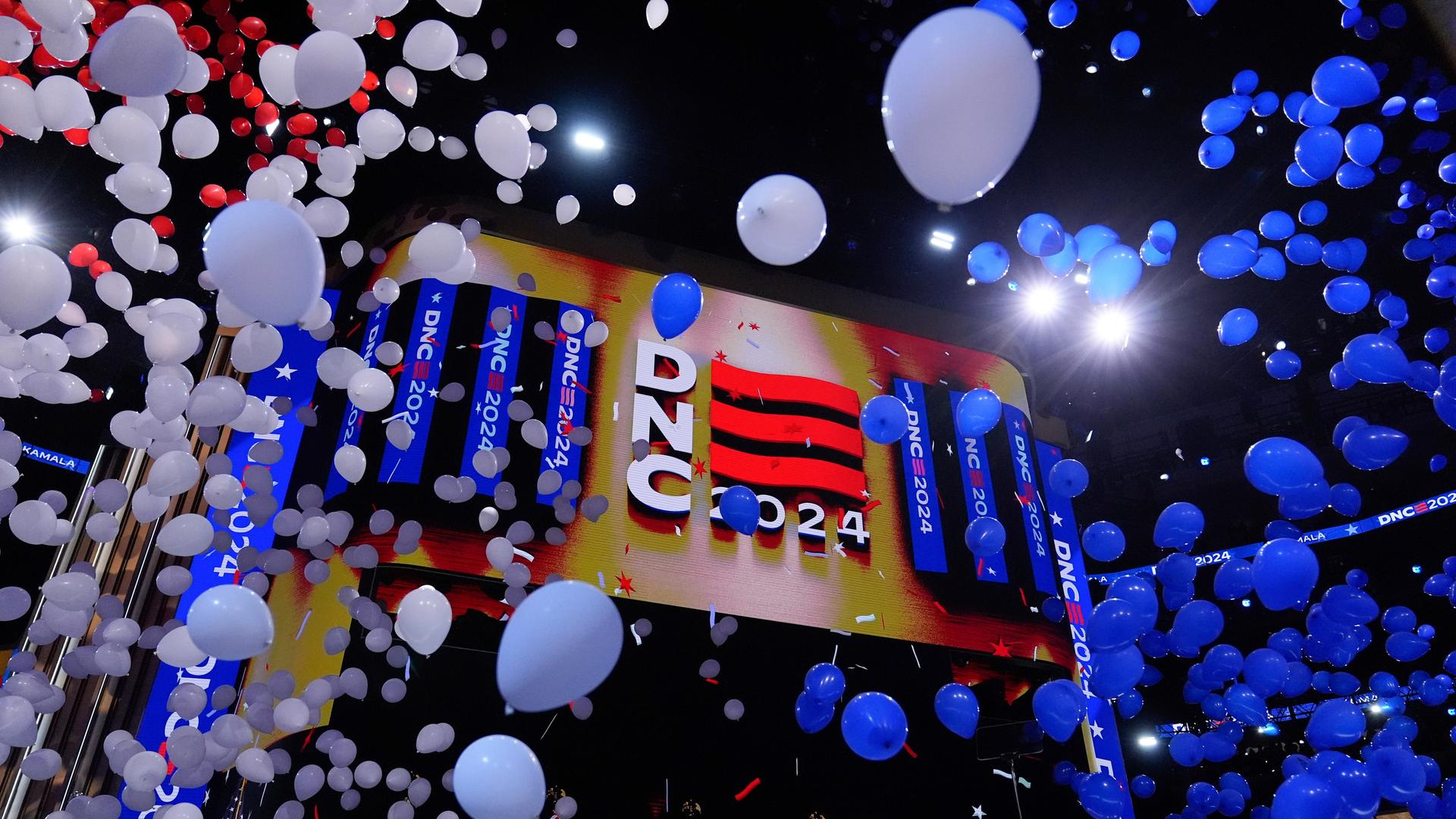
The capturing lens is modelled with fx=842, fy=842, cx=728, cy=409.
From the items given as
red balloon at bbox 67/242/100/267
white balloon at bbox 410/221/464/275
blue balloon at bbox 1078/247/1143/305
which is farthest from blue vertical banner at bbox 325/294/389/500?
blue balloon at bbox 1078/247/1143/305

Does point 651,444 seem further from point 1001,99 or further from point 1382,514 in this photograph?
point 1382,514

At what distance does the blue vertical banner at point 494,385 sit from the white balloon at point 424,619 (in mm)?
1594

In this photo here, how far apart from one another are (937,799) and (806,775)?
2.66ft

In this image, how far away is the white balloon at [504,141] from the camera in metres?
2.86

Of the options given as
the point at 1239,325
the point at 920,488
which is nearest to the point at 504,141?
the point at 1239,325

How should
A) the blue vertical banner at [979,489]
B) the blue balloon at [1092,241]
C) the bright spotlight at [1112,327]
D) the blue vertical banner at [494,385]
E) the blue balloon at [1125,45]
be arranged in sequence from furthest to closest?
the bright spotlight at [1112,327]
the blue vertical banner at [979,489]
the blue vertical banner at [494,385]
the blue balloon at [1092,241]
the blue balloon at [1125,45]

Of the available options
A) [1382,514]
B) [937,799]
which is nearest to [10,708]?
[937,799]

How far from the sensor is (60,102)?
2.40m

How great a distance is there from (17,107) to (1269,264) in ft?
14.6

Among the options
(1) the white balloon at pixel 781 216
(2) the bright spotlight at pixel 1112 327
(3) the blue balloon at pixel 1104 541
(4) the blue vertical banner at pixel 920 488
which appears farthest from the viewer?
(2) the bright spotlight at pixel 1112 327

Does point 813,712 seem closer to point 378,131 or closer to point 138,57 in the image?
point 378,131

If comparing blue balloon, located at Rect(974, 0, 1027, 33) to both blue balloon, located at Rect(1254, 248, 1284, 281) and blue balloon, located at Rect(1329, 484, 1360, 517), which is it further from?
blue balloon, located at Rect(1329, 484, 1360, 517)

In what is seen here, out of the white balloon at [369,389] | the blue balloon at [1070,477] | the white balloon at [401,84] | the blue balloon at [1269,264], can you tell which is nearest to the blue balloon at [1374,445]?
the blue balloon at [1269,264]

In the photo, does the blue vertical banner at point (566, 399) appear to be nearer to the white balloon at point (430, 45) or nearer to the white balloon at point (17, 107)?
the white balloon at point (430, 45)
